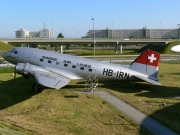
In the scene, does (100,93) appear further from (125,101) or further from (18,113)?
(18,113)

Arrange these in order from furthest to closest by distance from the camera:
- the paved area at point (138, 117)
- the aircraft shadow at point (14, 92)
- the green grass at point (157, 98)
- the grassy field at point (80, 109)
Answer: the aircraft shadow at point (14, 92) < the green grass at point (157, 98) < the grassy field at point (80, 109) < the paved area at point (138, 117)

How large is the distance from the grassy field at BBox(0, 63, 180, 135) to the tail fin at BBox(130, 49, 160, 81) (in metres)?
1.77

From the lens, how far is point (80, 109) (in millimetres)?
19344

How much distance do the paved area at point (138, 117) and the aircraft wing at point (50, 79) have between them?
3.97 metres

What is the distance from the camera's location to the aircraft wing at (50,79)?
21.8 m

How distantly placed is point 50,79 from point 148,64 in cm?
1024

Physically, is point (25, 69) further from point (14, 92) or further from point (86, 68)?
point (86, 68)

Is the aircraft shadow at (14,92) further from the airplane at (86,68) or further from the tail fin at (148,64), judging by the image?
the tail fin at (148,64)

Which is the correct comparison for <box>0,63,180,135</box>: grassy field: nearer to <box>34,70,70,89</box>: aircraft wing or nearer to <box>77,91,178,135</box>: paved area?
<box>77,91,178,135</box>: paved area

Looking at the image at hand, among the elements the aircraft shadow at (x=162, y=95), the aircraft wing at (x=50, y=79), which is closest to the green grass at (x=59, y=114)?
the aircraft wing at (x=50, y=79)

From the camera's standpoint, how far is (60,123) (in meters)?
16.3

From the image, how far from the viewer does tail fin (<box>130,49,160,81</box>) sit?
84.3 ft

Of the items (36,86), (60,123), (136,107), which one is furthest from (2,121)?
(136,107)

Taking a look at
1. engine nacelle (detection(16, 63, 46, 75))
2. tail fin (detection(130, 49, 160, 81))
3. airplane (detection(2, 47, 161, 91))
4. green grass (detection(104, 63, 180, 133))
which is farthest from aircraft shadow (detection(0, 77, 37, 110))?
tail fin (detection(130, 49, 160, 81))
